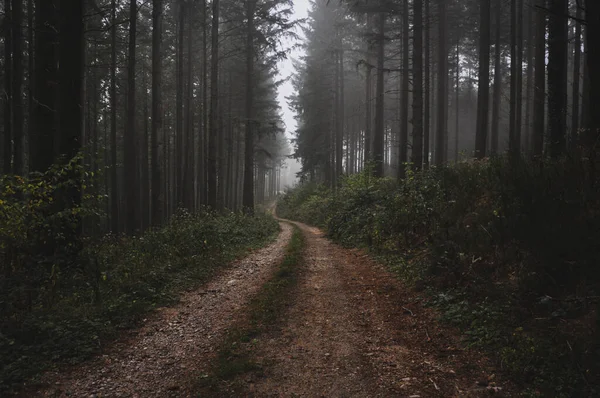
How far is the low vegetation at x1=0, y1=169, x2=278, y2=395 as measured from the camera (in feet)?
13.7

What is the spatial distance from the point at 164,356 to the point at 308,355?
6.07 ft

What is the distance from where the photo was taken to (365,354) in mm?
4078

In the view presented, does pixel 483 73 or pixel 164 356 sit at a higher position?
pixel 483 73

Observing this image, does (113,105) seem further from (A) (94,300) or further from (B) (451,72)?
(B) (451,72)

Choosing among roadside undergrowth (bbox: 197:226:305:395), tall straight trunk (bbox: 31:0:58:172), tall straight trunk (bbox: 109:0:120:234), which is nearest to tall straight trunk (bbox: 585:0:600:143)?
roadside undergrowth (bbox: 197:226:305:395)

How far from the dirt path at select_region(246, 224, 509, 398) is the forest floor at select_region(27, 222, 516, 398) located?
11 millimetres

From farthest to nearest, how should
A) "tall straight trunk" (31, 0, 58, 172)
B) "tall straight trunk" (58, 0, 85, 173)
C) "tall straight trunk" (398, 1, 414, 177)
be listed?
"tall straight trunk" (398, 1, 414, 177)
"tall straight trunk" (31, 0, 58, 172)
"tall straight trunk" (58, 0, 85, 173)

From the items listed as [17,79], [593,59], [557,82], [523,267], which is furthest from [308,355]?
[17,79]

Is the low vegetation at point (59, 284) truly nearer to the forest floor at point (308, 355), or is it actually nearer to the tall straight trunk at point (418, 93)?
the forest floor at point (308, 355)

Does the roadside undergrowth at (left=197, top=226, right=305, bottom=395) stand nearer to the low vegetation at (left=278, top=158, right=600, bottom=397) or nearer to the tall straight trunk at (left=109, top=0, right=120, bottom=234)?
the low vegetation at (left=278, top=158, right=600, bottom=397)

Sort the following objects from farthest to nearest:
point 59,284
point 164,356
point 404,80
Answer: point 404,80, point 59,284, point 164,356

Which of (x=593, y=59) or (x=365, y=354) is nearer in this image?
(x=365, y=354)

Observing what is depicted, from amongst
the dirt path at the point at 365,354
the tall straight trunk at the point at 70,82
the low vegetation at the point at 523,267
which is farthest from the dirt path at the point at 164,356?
the tall straight trunk at the point at 70,82

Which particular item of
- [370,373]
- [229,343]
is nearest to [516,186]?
[370,373]
